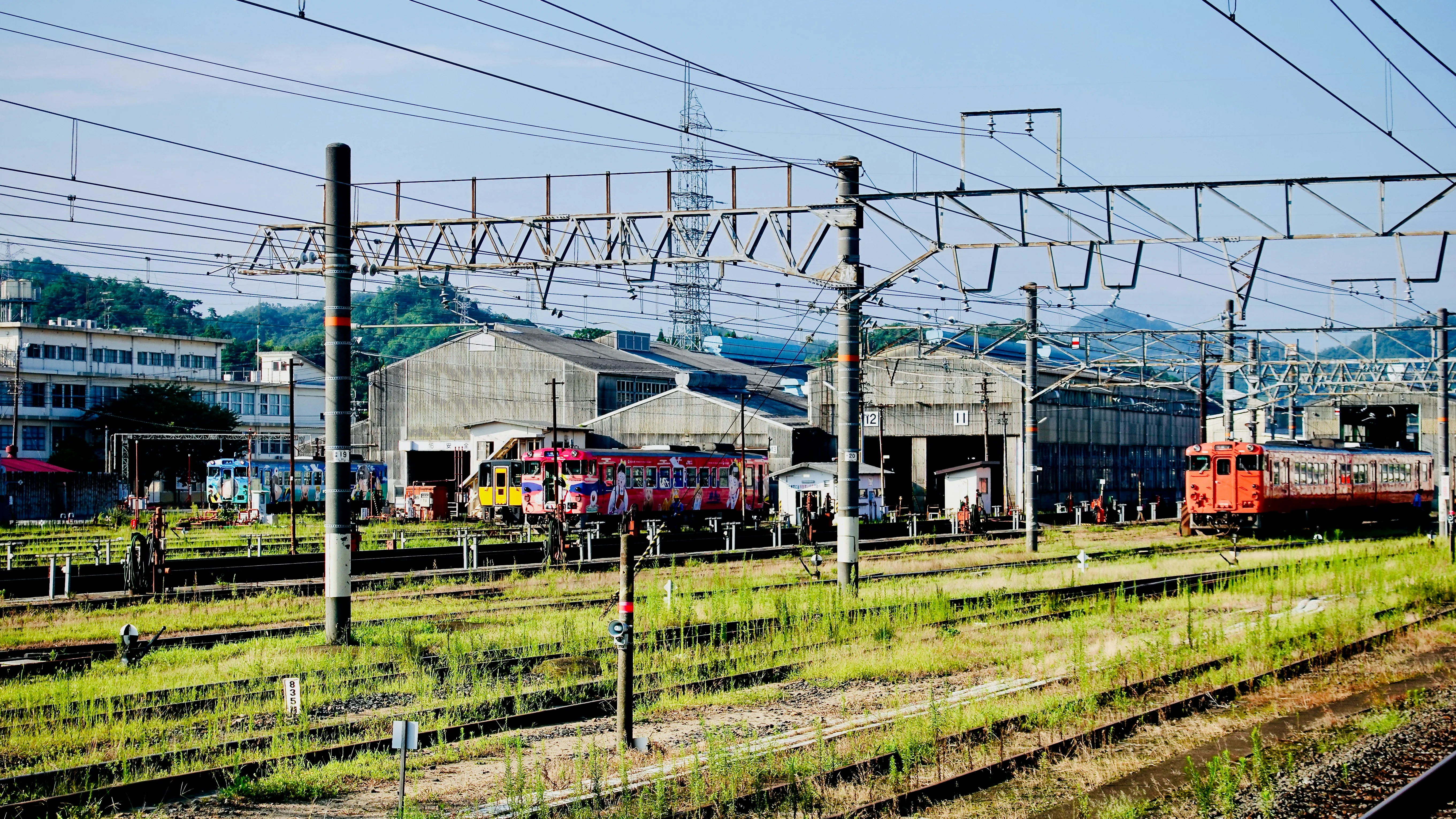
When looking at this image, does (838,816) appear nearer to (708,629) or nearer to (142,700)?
(142,700)

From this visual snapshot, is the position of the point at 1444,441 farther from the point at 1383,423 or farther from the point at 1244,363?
the point at 1383,423

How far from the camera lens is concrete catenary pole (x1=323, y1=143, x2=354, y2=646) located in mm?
15828

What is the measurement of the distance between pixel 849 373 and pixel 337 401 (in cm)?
854

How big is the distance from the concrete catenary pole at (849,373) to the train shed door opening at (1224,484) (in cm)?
2230

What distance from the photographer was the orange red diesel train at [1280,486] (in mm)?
38750

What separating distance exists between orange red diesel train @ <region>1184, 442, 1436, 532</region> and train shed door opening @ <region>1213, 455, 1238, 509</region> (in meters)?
0.02

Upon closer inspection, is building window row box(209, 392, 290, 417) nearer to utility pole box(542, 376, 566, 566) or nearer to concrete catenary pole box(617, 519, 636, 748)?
utility pole box(542, 376, 566, 566)

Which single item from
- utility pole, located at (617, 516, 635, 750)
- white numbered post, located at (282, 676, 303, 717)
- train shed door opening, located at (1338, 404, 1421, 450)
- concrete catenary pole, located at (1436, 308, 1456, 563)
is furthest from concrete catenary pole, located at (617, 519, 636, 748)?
train shed door opening, located at (1338, 404, 1421, 450)

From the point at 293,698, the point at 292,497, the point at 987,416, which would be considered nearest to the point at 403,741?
the point at 293,698

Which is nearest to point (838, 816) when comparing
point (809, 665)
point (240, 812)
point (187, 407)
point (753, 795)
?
point (753, 795)

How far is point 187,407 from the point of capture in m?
71.6

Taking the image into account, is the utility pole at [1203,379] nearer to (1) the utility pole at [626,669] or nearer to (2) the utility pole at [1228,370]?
(2) the utility pole at [1228,370]

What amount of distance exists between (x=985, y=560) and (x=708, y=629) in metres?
15.8

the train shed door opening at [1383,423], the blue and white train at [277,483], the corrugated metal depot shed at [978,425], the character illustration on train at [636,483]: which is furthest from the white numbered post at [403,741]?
the train shed door opening at [1383,423]
